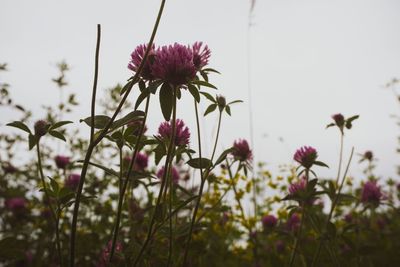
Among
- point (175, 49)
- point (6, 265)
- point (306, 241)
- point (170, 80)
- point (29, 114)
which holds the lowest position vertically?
point (6, 265)

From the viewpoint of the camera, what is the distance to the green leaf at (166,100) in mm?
1084

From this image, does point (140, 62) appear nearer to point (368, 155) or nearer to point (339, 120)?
point (339, 120)

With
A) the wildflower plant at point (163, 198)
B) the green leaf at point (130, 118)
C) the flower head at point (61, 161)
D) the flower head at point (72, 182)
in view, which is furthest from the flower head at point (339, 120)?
the flower head at point (61, 161)

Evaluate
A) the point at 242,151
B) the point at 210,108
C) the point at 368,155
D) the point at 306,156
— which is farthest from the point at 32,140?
the point at 368,155

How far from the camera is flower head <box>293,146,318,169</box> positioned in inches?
81.4

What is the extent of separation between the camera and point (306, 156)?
2084 mm

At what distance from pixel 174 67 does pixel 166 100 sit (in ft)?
0.42

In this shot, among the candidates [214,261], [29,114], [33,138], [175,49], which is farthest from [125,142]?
[29,114]

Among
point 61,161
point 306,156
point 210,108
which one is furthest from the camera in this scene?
point 61,161

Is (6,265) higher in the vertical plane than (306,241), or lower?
lower

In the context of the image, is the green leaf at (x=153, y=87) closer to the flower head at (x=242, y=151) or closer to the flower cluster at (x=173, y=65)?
the flower cluster at (x=173, y=65)

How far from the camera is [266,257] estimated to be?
299 centimetres

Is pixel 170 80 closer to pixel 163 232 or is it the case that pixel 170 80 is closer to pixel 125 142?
pixel 125 142

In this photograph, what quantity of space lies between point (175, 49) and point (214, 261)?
256 cm
